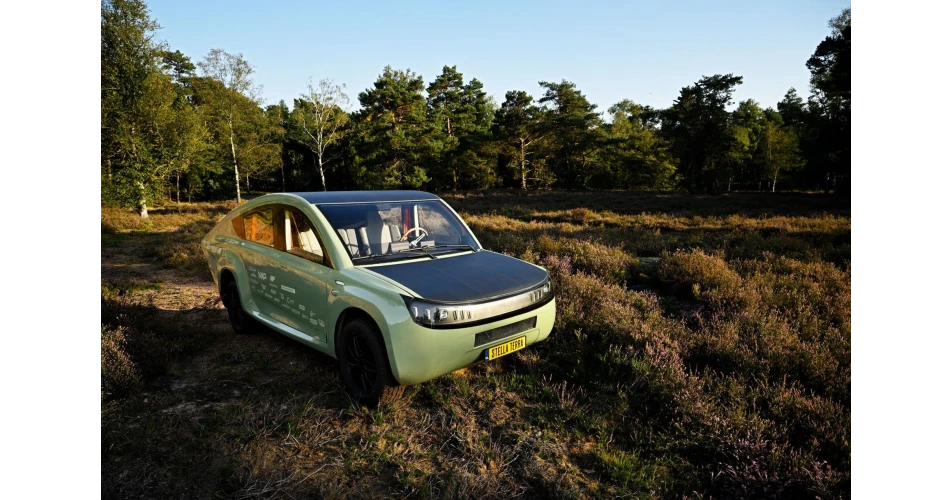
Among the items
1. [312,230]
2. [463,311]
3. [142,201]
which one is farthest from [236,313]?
[142,201]

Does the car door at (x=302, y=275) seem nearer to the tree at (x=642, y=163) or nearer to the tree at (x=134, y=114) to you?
the tree at (x=134, y=114)

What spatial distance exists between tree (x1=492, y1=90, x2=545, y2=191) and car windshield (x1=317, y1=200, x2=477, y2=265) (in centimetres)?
3759

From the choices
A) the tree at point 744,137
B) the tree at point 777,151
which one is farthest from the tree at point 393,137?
the tree at point 777,151

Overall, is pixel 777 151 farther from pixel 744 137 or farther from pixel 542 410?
pixel 542 410

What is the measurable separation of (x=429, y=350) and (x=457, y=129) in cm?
4739

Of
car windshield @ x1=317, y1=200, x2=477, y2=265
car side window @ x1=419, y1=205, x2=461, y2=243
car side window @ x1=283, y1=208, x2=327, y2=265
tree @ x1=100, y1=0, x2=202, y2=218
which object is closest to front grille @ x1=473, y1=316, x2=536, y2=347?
car windshield @ x1=317, y1=200, x2=477, y2=265

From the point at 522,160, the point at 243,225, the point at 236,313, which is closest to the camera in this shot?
the point at 243,225

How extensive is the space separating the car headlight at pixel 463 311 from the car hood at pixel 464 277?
0.05m

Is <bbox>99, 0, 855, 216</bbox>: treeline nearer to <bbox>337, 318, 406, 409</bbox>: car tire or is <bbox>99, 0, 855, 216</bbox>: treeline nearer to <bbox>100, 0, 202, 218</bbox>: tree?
<bbox>100, 0, 202, 218</bbox>: tree

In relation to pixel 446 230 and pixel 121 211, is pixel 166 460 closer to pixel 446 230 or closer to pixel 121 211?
pixel 446 230

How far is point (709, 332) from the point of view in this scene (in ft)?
16.9

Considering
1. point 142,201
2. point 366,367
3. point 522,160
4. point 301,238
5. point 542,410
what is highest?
point 522,160

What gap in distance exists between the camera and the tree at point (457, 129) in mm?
43844

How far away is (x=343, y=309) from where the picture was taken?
383 cm
